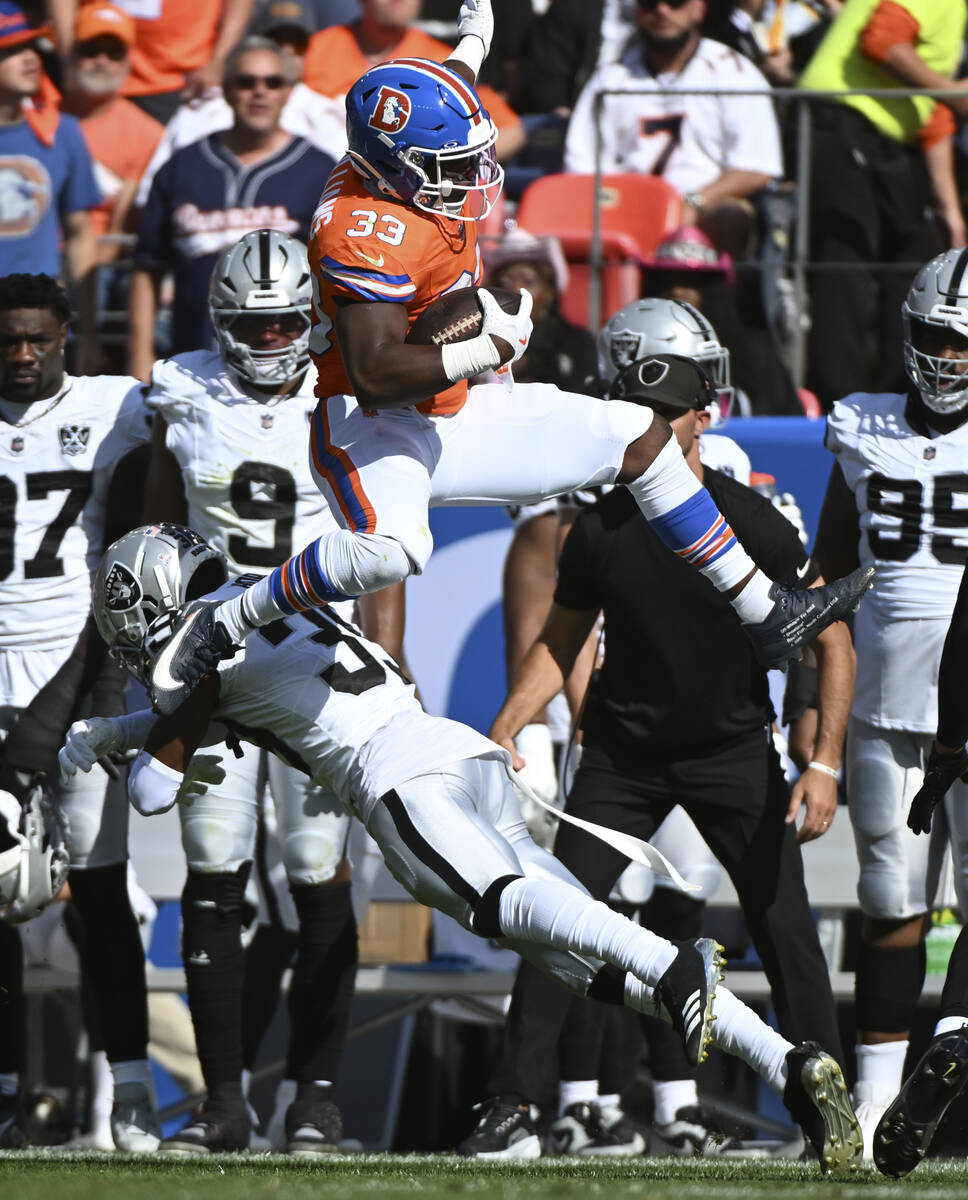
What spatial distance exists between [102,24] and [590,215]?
7.28 ft

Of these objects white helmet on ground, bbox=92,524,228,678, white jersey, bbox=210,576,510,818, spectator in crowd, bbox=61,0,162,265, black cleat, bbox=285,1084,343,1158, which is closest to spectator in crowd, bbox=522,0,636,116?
spectator in crowd, bbox=61,0,162,265

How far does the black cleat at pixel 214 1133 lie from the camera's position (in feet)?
17.3

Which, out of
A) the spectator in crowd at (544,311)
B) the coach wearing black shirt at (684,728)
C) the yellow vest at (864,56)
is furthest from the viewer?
the yellow vest at (864,56)

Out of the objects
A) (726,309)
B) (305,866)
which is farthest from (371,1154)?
(726,309)

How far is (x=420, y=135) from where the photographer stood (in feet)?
15.4

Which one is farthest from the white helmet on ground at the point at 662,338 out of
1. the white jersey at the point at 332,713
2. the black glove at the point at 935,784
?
the black glove at the point at 935,784

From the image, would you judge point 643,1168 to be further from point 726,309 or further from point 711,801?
point 726,309

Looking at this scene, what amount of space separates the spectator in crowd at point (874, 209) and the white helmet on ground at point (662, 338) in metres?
1.21

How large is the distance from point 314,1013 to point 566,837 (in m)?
0.85

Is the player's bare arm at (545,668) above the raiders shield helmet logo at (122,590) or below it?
below

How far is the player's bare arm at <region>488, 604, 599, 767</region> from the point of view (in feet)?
17.8

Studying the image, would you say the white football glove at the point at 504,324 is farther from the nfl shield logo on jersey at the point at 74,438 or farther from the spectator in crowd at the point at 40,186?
the spectator in crowd at the point at 40,186

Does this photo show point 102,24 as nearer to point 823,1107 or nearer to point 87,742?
point 87,742

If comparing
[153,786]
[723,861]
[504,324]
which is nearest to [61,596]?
[153,786]
